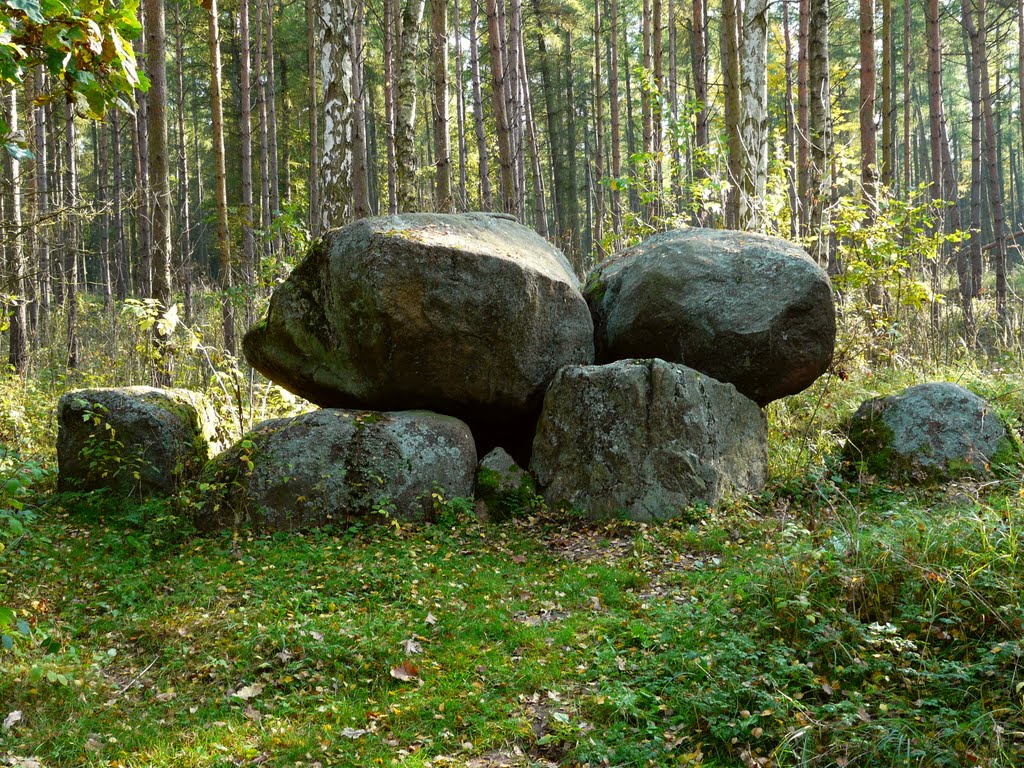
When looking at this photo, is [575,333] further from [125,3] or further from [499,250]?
[125,3]

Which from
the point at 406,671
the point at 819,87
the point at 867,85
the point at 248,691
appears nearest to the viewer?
the point at 248,691

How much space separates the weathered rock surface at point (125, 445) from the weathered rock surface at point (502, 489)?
8.38ft

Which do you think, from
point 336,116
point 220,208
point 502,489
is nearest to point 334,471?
point 502,489

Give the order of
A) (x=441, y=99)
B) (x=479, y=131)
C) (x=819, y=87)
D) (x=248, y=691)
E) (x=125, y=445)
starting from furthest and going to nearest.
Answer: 1. (x=479, y=131)
2. (x=441, y=99)
3. (x=819, y=87)
4. (x=125, y=445)
5. (x=248, y=691)

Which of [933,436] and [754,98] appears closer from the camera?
[933,436]

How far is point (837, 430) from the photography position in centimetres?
830

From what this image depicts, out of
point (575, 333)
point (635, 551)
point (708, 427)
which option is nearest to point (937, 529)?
point (635, 551)

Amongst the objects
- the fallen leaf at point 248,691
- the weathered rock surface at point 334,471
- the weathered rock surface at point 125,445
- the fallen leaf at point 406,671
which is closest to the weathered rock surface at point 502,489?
the weathered rock surface at point 334,471

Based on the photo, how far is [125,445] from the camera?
709 cm

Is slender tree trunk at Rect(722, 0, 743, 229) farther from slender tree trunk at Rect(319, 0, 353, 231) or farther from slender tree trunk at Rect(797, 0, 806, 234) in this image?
slender tree trunk at Rect(319, 0, 353, 231)

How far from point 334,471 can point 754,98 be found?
7.67m

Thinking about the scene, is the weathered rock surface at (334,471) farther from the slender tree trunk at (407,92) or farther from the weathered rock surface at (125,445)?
the slender tree trunk at (407,92)

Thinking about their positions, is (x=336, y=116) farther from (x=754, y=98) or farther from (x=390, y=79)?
(x=390, y=79)

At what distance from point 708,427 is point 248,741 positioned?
Result: 14.9 ft
